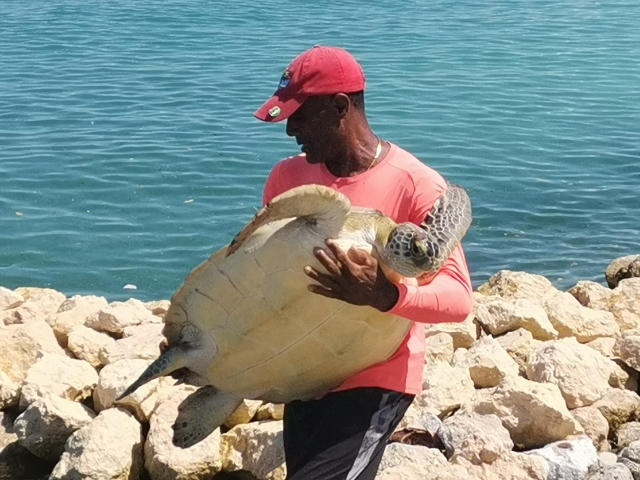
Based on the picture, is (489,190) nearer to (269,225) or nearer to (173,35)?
(269,225)

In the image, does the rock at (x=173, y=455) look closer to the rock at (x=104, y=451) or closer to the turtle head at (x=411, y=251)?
the rock at (x=104, y=451)

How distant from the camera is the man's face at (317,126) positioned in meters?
2.75

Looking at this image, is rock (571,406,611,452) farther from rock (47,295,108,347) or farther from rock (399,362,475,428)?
rock (47,295,108,347)

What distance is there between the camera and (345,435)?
2787mm

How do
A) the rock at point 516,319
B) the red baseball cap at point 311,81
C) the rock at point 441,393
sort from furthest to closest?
the rock at point 516,319, the rock at point 441,393, the red baseball cap at point 311,81

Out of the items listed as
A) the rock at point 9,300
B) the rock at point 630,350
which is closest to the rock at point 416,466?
the rock at point 630,350

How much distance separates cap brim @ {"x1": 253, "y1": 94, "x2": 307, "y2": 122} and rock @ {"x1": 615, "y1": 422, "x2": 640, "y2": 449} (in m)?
2.64

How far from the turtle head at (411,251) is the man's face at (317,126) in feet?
1.06

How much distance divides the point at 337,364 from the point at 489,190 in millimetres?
7567

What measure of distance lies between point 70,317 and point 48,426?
58.8 inches

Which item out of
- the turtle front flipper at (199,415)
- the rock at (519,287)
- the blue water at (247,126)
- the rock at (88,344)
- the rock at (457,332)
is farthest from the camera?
the blue water at (247,126)

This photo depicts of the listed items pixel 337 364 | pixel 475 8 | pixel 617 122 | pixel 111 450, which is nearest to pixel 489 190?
pixel 617 122

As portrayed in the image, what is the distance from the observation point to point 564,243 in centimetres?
888

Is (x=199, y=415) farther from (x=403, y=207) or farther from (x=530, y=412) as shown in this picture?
(x=530, y=412)
